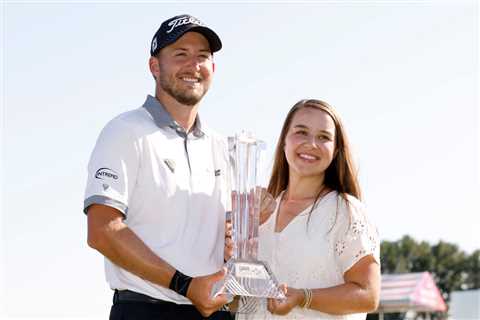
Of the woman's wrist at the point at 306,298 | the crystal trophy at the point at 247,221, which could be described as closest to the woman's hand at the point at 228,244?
the crystal trophy at the point at 247,221

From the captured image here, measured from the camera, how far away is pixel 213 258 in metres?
4.27

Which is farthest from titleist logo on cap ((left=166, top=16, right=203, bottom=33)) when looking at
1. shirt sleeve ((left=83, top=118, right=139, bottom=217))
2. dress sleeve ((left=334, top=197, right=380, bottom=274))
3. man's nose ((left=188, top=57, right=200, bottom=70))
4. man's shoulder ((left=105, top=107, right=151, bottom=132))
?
dress sleeve ((left=334, top=197, right=380, bottom=274))

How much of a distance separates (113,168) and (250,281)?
85 centimetres

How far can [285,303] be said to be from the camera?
4090mm

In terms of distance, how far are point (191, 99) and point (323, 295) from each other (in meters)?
1.22

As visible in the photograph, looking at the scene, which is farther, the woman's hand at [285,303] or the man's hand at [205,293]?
the woman's hand at [285,303]

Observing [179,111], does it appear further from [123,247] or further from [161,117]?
[123,247]

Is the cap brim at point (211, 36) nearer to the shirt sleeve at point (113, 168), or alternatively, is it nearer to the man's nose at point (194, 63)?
the man's nose at point (194, 63)

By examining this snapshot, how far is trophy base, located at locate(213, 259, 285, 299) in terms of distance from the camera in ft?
13.1

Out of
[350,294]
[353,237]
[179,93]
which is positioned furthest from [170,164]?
[350,294]

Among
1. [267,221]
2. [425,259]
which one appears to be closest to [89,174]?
[267,221]

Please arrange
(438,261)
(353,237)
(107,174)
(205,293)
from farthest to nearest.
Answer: (438,261)
(353,237)
(107,174)
(205,293)

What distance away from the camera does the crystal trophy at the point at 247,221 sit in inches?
160

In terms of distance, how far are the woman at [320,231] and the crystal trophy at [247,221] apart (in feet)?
0.37
